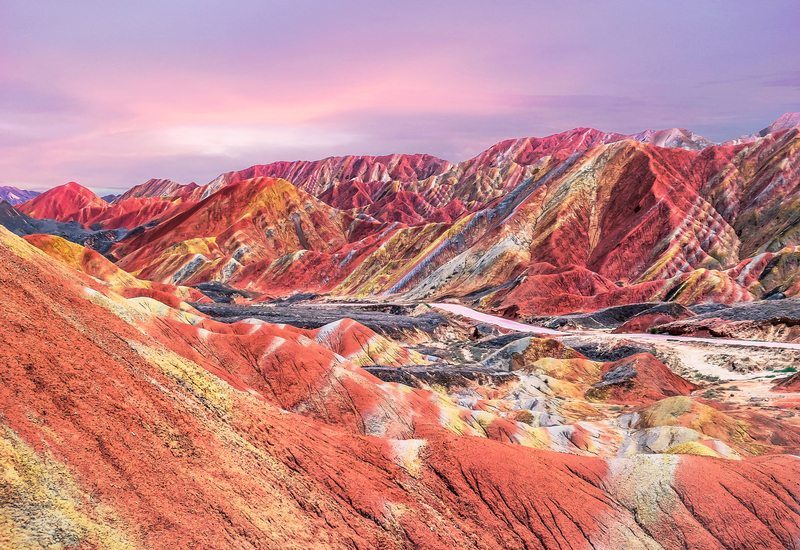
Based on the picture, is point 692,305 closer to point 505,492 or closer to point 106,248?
point 505,492

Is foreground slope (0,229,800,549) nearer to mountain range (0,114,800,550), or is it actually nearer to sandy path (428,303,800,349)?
mountain range (0,114,800,550)

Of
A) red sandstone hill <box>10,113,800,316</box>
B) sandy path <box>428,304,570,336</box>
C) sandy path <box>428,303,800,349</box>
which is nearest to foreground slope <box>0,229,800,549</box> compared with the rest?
sandy path <box>428,303,800,349</box>

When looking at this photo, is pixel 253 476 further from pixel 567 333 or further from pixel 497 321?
pixel 497 321

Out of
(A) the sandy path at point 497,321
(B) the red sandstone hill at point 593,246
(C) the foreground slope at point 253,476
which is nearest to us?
(C) the foreground slope at point 253,476

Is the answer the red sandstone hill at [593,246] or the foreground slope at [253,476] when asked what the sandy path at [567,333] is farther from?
the foreground slope at [253,476]

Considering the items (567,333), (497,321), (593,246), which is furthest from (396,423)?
(593,246)

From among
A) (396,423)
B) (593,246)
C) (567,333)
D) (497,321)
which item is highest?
(396,423)

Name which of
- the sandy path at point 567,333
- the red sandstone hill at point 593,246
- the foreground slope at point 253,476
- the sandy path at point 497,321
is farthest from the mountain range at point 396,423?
the red sandstone hill at point 593,246

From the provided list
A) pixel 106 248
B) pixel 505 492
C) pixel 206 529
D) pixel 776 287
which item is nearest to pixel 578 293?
pixel 776 287
